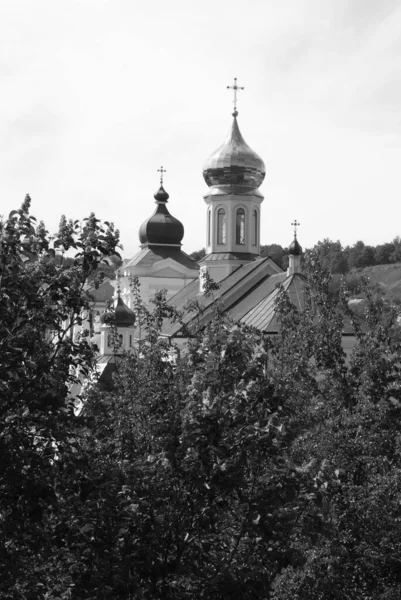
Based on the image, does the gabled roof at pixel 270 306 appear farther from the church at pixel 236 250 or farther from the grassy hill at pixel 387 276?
the grassy hill at pixel 387 276

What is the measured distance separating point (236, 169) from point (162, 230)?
44.4 ft

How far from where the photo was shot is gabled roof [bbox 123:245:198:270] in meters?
54.9

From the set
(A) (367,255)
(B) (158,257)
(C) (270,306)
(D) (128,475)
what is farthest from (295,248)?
(A) (367,255)

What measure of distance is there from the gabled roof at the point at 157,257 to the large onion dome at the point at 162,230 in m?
0.35

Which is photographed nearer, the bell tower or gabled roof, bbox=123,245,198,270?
the bell tower

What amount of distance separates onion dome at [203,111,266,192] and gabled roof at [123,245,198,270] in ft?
35.6

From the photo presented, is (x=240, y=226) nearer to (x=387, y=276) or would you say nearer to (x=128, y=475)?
(x=128, y=475)

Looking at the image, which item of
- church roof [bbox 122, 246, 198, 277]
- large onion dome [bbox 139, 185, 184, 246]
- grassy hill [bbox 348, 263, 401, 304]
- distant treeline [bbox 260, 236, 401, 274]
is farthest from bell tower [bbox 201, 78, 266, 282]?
distant treeline [bbox 260, 236, 401, 274]

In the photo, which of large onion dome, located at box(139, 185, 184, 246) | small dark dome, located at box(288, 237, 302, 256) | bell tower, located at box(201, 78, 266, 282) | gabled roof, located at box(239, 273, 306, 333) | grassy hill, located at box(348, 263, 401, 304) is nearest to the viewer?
gabled roof, located at box(239, 273, 306, 333)

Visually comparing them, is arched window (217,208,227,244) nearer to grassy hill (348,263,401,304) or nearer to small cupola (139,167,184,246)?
small cupola (139,167,184,246)

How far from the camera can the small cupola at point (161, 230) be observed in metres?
56.3

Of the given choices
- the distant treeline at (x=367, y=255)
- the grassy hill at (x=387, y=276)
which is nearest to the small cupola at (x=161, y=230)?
the grassy hill at (x=387, y=276)

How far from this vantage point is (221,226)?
142 feet

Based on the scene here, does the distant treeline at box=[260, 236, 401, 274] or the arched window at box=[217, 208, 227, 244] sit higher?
the distant treeline at box=[260, 236, 401, 274]
